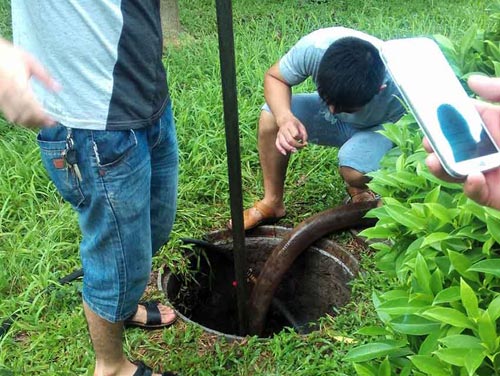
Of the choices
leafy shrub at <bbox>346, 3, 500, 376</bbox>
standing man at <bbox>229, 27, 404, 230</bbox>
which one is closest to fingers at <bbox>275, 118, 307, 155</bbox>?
standing man at <bbox>229, 27, 404, 230</bbox>

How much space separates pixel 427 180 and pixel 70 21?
1095mm

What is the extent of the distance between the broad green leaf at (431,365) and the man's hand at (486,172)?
358 millimetres

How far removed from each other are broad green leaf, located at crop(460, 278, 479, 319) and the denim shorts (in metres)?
1.04

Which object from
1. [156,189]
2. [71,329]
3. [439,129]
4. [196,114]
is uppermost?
[439,129]

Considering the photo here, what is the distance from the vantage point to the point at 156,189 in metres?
2.32

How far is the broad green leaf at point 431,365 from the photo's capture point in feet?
4.57

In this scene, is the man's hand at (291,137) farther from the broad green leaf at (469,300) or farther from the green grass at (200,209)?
the broad green leaf at (469,300)

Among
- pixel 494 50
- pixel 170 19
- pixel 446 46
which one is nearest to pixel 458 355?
pixel 494 50

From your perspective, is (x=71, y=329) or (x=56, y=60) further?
(x=71, y=329)

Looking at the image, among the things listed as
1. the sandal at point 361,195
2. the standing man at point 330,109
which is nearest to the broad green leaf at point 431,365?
the standing man at point 330,109

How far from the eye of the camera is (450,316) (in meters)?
1.37

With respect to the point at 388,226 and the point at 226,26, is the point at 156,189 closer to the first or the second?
the point at 226,26

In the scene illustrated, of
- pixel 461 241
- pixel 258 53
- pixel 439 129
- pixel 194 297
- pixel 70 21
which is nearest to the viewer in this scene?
pixel 439 129

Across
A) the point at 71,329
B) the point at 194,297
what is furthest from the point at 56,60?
the point at 194,297
